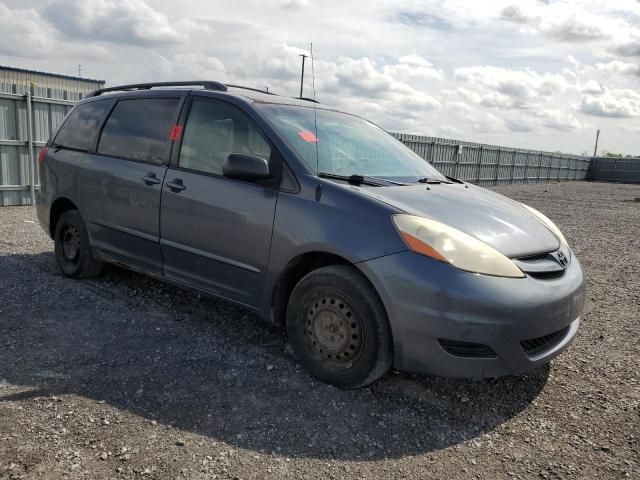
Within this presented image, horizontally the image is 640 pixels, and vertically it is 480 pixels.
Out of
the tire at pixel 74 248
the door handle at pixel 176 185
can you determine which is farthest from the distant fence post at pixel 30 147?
the door handle at pixel 176 185

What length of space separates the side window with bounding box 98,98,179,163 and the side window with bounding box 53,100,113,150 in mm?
182

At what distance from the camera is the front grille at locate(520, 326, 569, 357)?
292 cm

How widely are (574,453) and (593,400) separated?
0.68 metres

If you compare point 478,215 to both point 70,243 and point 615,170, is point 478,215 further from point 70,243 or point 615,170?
point 615,170

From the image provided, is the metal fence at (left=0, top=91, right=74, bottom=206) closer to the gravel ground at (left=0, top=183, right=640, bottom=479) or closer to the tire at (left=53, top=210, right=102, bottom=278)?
the tire at (left=53, top=210, right=102, bottom=278)

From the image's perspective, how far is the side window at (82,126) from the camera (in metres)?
4.89

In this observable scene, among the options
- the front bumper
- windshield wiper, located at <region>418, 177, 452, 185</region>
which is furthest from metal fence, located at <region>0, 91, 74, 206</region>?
the front bumper

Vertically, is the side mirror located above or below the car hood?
above

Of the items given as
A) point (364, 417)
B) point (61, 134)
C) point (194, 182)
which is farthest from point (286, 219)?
point (61, 134)

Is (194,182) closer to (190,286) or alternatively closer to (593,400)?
(190,286)

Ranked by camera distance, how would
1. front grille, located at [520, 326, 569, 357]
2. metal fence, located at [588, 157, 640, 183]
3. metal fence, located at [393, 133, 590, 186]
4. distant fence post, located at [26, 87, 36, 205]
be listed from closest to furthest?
front grille, located at [520, 326, 569, 357]
distant fence post, located at [26, 87, 36, 205]
metal fence, located at [393, 133, 590, 186]
metal fence, located at [588, 157, 640, 183]

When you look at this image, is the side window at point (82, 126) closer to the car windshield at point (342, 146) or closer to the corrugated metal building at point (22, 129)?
the car windshield at point (342, 146)

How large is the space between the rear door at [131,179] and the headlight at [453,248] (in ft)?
6.91

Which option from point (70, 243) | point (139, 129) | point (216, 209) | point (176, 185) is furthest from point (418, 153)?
point (216, 209)
